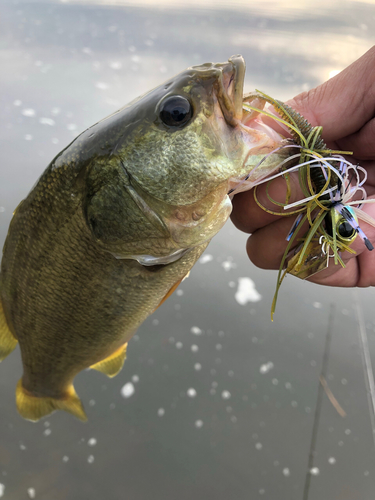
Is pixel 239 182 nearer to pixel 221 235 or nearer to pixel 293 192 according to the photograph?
pixel 293 192

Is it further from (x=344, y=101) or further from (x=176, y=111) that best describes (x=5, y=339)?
(x=344, y=101)

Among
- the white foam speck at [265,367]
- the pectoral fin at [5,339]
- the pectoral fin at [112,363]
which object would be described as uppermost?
the pectoral fin at [5,339]

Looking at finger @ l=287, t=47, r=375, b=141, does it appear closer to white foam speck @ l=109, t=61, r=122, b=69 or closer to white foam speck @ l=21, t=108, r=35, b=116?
white foam speck @ l=21, t=108, r=35, b=116

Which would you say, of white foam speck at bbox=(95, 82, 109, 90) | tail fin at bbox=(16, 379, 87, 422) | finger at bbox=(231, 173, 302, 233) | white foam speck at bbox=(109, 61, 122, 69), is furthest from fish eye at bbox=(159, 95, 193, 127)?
white foam speck at bbox=(109, 61, 122, 69)

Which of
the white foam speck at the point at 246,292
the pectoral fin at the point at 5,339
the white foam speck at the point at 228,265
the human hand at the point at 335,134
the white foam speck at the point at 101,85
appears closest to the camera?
the human hand at the point at 335,134

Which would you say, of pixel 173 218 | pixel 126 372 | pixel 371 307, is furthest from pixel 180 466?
pixel 371 307

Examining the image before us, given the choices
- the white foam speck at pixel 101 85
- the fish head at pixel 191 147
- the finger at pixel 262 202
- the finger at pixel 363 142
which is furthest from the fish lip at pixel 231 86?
the white foam speck at pixel 101 85

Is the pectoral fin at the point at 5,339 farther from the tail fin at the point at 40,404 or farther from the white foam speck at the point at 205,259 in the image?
the white foam speck at the point at 205,259

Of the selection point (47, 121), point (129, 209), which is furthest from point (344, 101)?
point (47, 121)
